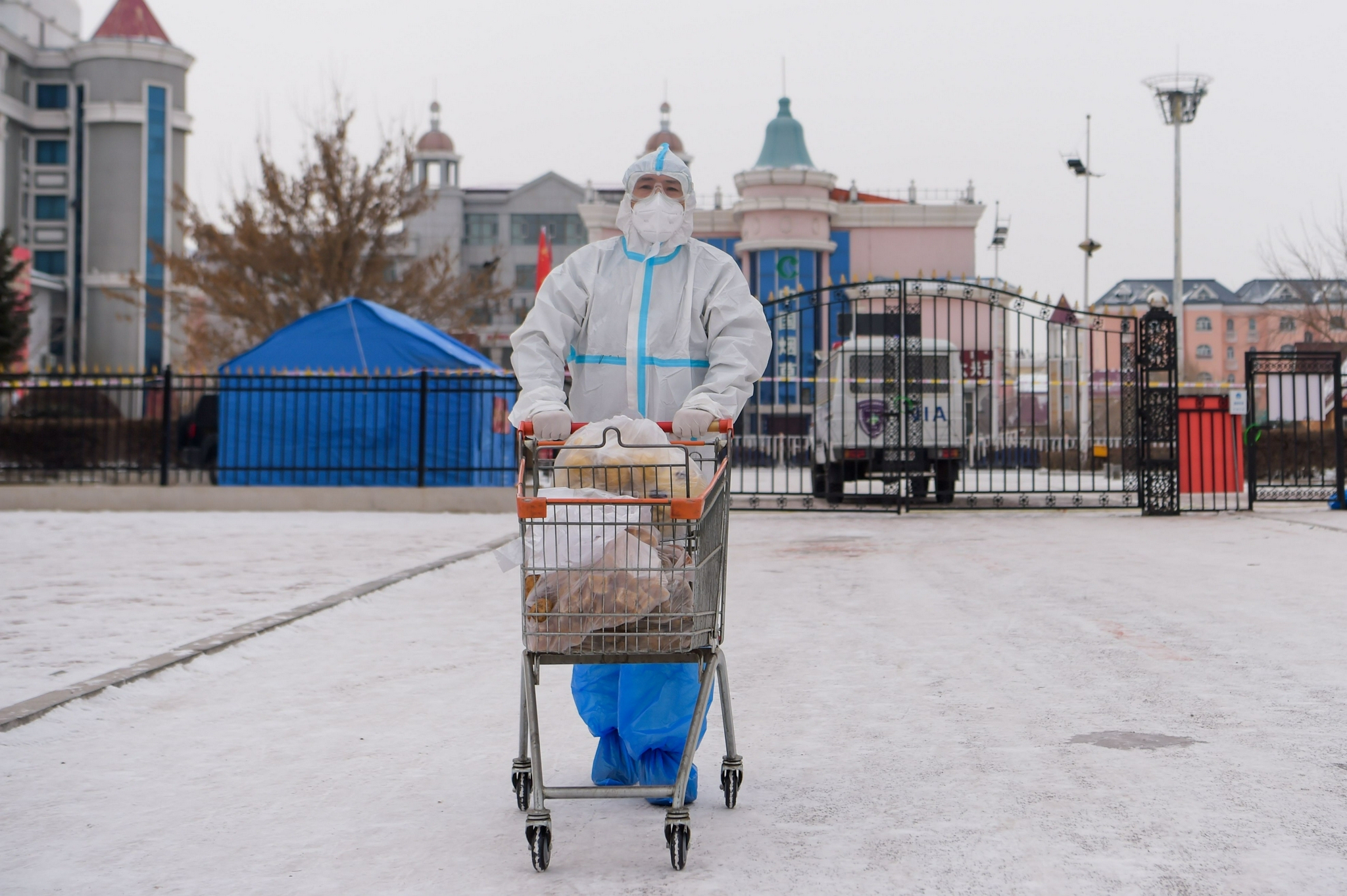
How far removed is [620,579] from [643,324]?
0.95m

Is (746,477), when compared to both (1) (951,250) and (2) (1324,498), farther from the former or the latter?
(1) (951,250)

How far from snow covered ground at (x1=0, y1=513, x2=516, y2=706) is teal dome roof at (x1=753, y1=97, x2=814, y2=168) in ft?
135

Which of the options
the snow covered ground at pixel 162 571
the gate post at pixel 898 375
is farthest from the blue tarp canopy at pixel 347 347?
the gate post at pixel 898 375

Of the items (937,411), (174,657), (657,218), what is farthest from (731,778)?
(937,411)

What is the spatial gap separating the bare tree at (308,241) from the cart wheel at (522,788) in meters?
24.7

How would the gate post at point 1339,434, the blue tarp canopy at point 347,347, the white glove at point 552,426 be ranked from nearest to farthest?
the white glove at point 552,426 → the gate post at point 1339,434 → the blue tarp canopy at point 347,347

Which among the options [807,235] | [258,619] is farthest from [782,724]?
[807,235]

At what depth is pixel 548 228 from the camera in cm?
8206

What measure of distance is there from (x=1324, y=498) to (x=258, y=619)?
16.4 metres

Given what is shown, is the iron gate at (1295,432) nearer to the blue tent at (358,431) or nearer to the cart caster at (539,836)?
the blue tent at (358,431)

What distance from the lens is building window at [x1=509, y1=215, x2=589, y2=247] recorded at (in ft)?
269

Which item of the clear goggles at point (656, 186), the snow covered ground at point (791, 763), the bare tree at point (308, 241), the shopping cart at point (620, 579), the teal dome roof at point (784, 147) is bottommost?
the snow covered ground at point (791, 763)

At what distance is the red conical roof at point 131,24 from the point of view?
71.1 m

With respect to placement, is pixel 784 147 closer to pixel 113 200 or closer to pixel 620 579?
pixel 113 200
